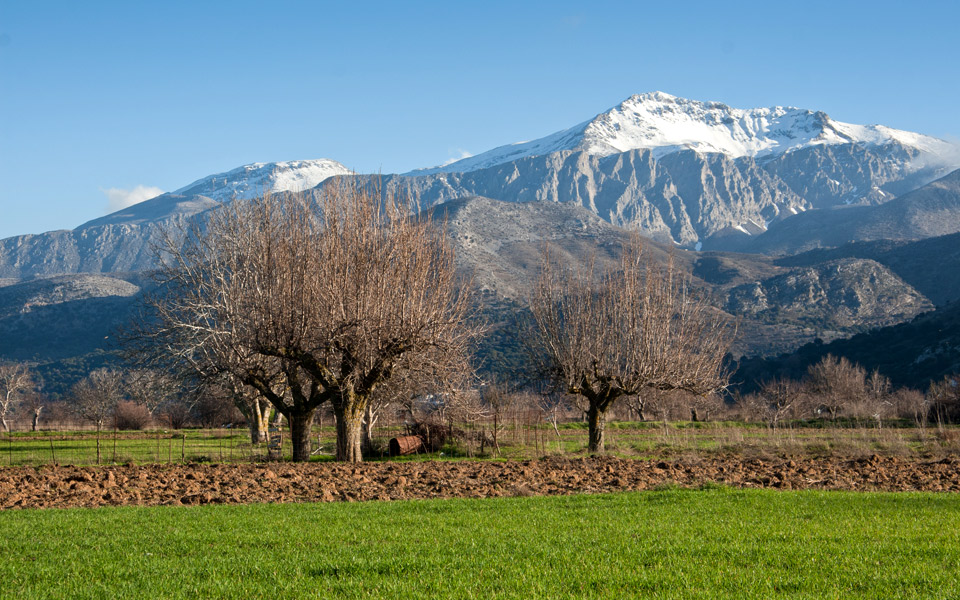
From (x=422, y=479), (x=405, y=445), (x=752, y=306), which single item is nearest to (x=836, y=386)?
(x=405, y=445)

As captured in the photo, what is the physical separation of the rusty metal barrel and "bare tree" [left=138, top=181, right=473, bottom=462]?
4.45m

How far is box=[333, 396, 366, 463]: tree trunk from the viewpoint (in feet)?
94.8

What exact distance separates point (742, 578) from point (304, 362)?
20733 mm

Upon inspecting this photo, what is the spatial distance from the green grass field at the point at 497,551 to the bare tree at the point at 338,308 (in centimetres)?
1094

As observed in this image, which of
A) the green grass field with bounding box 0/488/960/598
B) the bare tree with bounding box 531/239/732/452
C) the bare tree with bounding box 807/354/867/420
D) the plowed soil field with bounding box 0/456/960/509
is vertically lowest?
the bare tree with bounding box 807/354/867/420

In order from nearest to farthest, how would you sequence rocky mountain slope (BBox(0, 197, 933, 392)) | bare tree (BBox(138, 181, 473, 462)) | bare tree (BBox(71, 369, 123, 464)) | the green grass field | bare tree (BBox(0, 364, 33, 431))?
1. the green grass field
2. bare tree (BBox(138, 181, 473, 462))
3. bare tree (BBox(71, 369, 123, 464))
4. bare tree (BBox(0, 364, 33, 431))
5. rocky mountain slope (BBox(0, 197, 933, 392))

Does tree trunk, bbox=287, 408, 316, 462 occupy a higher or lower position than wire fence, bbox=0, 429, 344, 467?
higher

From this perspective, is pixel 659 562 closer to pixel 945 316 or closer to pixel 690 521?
pixel 690 521

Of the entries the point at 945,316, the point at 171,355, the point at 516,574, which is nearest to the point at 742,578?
the point at 516,574

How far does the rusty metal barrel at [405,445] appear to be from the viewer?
34.0m

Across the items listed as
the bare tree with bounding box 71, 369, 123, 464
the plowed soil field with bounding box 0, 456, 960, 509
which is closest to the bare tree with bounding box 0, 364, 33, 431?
the bare tree with bounding box 71, 369, 123, 464

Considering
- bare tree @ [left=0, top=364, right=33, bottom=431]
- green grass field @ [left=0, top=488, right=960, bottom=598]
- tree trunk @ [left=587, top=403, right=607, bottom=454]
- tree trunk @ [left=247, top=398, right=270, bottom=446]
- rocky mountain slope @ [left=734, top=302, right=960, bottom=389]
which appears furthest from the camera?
rocky mountain slope @ [left=734, top=302, right=960, bottom=389]

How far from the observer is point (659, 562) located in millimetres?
10430

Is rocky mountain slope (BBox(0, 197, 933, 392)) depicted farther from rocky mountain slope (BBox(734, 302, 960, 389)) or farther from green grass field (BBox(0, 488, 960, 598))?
green grass field (BBox(0, 488, 960, 598))
